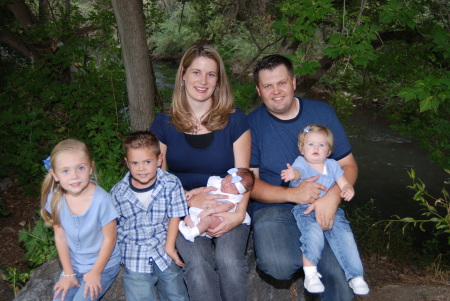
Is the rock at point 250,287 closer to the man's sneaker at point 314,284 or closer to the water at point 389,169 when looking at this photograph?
the man's sneaker at point 314,284

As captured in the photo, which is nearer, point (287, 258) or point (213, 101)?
point (287, 258)

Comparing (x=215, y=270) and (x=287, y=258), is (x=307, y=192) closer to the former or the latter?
(x=287, y=258)

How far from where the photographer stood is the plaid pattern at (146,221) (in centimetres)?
244

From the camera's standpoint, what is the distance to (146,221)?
247cm

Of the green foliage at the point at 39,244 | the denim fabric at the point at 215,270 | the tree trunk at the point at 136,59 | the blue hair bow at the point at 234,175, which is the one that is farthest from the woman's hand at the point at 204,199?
the tree trunk at the point at 136,59

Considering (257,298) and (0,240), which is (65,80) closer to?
(0,240)

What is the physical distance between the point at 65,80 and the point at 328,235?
Answer: 18.0 ft

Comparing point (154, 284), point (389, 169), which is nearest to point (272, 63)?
point (154, 284)

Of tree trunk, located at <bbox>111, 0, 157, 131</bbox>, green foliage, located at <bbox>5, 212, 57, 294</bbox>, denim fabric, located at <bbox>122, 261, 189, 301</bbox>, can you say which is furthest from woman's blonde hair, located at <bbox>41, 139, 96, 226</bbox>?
tree trunk, located at <bbox>111, 0, 157, 131</bbox>

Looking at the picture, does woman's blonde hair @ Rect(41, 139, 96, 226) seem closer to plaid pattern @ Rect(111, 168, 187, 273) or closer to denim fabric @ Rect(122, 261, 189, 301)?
plaid pattern @ Rect(111, 168, 187, 273)

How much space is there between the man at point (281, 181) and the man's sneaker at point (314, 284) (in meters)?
0.11

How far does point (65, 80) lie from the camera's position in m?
6.74

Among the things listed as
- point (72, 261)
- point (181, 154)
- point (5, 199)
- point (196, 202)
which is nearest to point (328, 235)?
point (196, 202)

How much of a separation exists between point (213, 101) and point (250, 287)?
1226 mm
